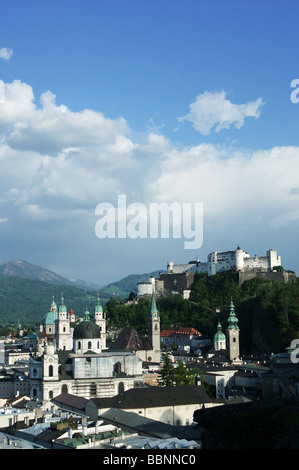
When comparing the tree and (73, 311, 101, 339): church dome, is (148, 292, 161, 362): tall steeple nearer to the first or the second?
(73, 311, 101, 339): church dome

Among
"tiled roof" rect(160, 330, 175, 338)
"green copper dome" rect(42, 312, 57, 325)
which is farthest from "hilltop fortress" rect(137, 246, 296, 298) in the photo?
"green copper dome" rect(42, 312, 57, 325)

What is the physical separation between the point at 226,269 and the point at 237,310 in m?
15.6

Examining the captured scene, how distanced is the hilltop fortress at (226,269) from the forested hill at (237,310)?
1.65 meters

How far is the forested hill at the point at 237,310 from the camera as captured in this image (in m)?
77.1

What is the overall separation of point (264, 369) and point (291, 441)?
38446mm

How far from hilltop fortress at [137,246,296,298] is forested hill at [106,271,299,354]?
5.42 ft

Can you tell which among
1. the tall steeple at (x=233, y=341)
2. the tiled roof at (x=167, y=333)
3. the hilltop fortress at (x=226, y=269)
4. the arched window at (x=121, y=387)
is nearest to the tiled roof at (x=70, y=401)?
the arched window at (x=121, y=387)

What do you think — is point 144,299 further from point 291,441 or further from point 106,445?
point 291,441

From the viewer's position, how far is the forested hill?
253 ft

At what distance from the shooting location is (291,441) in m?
26.0

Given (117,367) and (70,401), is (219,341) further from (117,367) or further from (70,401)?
(70,401)

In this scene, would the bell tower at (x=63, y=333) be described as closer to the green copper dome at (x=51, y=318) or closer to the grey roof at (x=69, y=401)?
the green copper dome at (x=51, y=318)

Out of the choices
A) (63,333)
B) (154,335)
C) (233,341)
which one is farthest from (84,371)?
(233,341)
